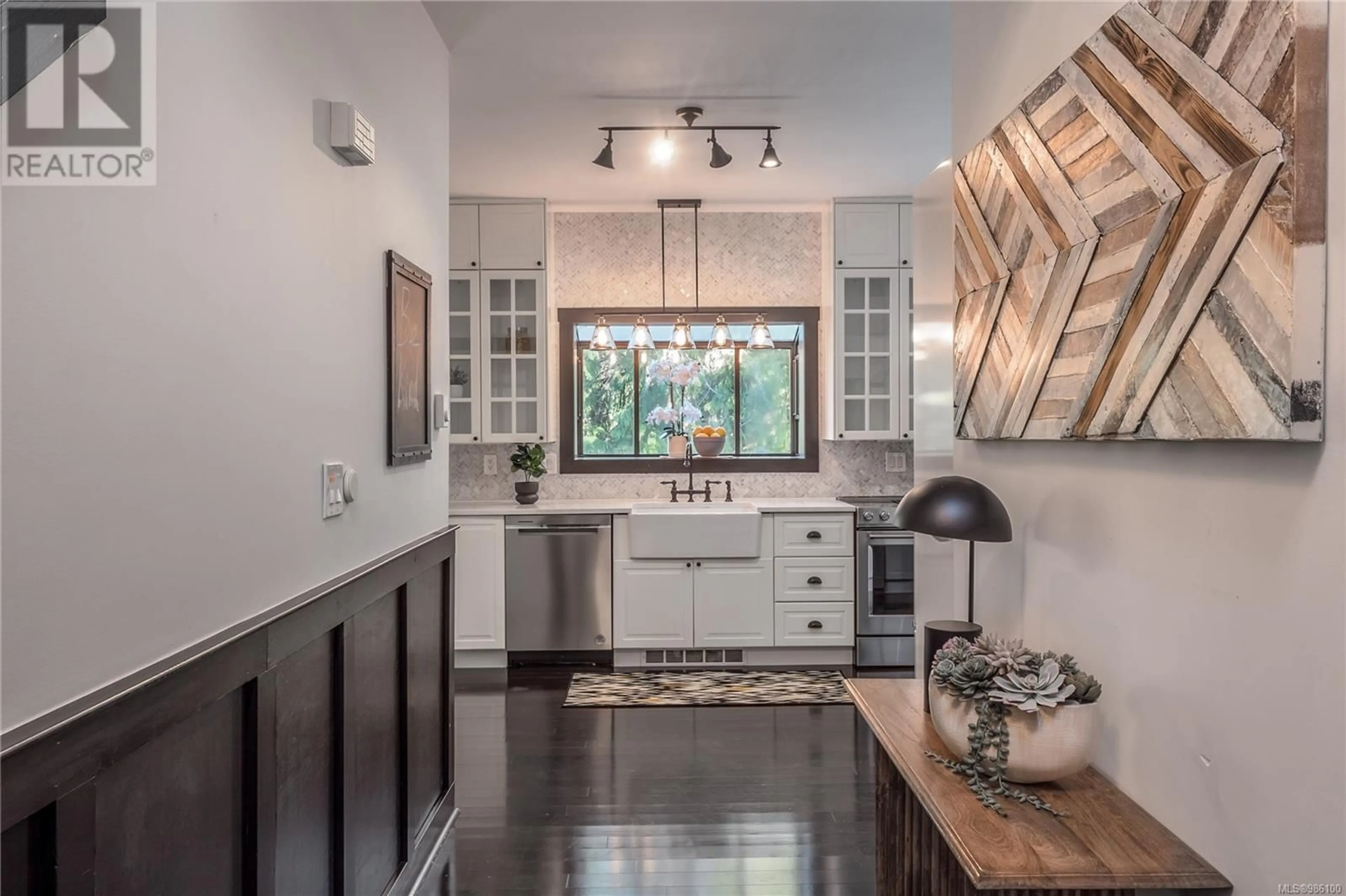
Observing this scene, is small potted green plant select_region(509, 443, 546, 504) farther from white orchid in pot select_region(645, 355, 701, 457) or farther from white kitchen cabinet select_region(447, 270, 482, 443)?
white orchid in pot select_region(645, 355, 701, 457)

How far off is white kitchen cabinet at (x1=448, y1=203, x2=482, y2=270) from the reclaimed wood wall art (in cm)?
364

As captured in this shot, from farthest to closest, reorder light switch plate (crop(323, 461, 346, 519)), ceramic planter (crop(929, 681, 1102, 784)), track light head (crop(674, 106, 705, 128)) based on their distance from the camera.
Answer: track light head (crop(674, 106, 705, 128)) < light switch plate (crop(323, 461, 346, 519)) < ceramic planter (crop(929, 681, 1102, 784))

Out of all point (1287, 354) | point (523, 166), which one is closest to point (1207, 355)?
point (1287, 354)

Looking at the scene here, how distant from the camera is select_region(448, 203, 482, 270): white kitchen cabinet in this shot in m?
4.96

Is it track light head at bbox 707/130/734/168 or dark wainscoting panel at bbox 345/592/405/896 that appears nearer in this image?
dark wainscoting panel at bbox 345/592/405/896

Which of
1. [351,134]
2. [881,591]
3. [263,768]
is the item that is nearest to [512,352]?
[881,591]

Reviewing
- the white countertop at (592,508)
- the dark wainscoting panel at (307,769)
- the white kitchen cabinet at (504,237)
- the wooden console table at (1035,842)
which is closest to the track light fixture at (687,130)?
the white kitchen cabinet at (504,237)

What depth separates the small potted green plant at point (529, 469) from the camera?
16.4 feet

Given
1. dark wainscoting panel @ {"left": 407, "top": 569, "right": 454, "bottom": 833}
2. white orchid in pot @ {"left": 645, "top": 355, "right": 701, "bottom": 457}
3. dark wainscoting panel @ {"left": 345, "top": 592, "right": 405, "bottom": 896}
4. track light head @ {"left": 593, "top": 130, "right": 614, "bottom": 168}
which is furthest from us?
white orchid in pot @ {"left": 645, "top": 355, "right": 701, "bottom": 457}

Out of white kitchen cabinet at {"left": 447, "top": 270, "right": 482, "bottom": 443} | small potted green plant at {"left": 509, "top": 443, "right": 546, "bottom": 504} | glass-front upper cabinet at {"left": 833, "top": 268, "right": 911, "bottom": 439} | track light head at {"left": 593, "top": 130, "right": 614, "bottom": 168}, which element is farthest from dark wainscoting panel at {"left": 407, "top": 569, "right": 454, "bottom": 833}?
glass-front upper cabinet at {"left": 833, "top": 268, "right": 911, "bottom": 439}

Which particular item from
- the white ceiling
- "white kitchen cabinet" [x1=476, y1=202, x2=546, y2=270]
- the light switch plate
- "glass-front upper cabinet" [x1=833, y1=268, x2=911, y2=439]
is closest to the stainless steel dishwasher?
"white kitchen cabinet" [x1=476, y1=202, x2=546, y2=270]

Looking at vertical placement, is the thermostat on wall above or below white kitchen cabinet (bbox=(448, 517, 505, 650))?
above

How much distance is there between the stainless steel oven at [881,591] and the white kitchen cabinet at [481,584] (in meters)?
2.00

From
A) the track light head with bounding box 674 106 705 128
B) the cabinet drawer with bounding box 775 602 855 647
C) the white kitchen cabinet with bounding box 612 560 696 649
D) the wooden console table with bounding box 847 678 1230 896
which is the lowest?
the cabinet drawer with bounding box 775 602 855 647
